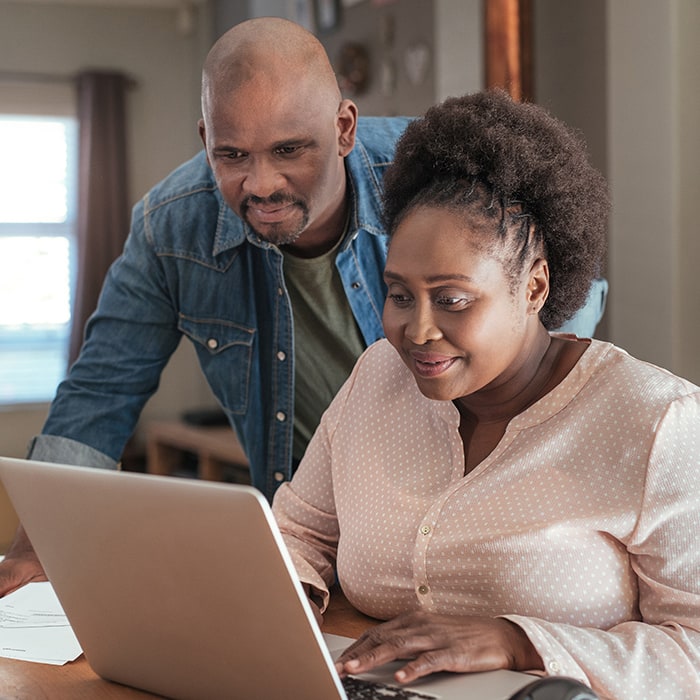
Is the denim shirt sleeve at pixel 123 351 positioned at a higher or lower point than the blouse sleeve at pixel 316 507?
higher

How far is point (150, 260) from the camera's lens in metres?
1.90

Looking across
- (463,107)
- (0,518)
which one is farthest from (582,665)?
(0,518)

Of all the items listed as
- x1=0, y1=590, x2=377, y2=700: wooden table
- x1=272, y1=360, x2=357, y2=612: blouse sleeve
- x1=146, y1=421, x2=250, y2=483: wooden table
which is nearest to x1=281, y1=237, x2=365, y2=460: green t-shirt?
x1=272, y1=360, x2=357, y2=612: blouse sleeve

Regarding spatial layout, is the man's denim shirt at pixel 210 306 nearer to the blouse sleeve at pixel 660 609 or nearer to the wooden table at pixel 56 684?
the wooden table at pixel 56 684

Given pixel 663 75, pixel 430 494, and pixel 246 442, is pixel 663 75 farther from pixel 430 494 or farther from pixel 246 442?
pixel 430 494

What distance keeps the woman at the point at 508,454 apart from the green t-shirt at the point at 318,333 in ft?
1.69

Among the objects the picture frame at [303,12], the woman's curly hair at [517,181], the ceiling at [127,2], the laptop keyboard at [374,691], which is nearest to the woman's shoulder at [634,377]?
the woman's curly hair at [517,181]

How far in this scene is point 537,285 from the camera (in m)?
1.20

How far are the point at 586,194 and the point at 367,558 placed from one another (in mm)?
503

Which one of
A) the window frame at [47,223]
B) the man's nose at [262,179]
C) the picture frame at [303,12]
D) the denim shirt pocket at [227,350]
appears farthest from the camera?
the window frame at [47,223]

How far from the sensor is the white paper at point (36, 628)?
3.71 feet

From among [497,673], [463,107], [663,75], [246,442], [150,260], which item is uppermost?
[663,75]

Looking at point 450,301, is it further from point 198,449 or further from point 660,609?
point 198,449

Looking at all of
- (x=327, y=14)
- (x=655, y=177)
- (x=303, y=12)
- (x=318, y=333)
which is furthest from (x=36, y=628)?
(x=303, y=12)
